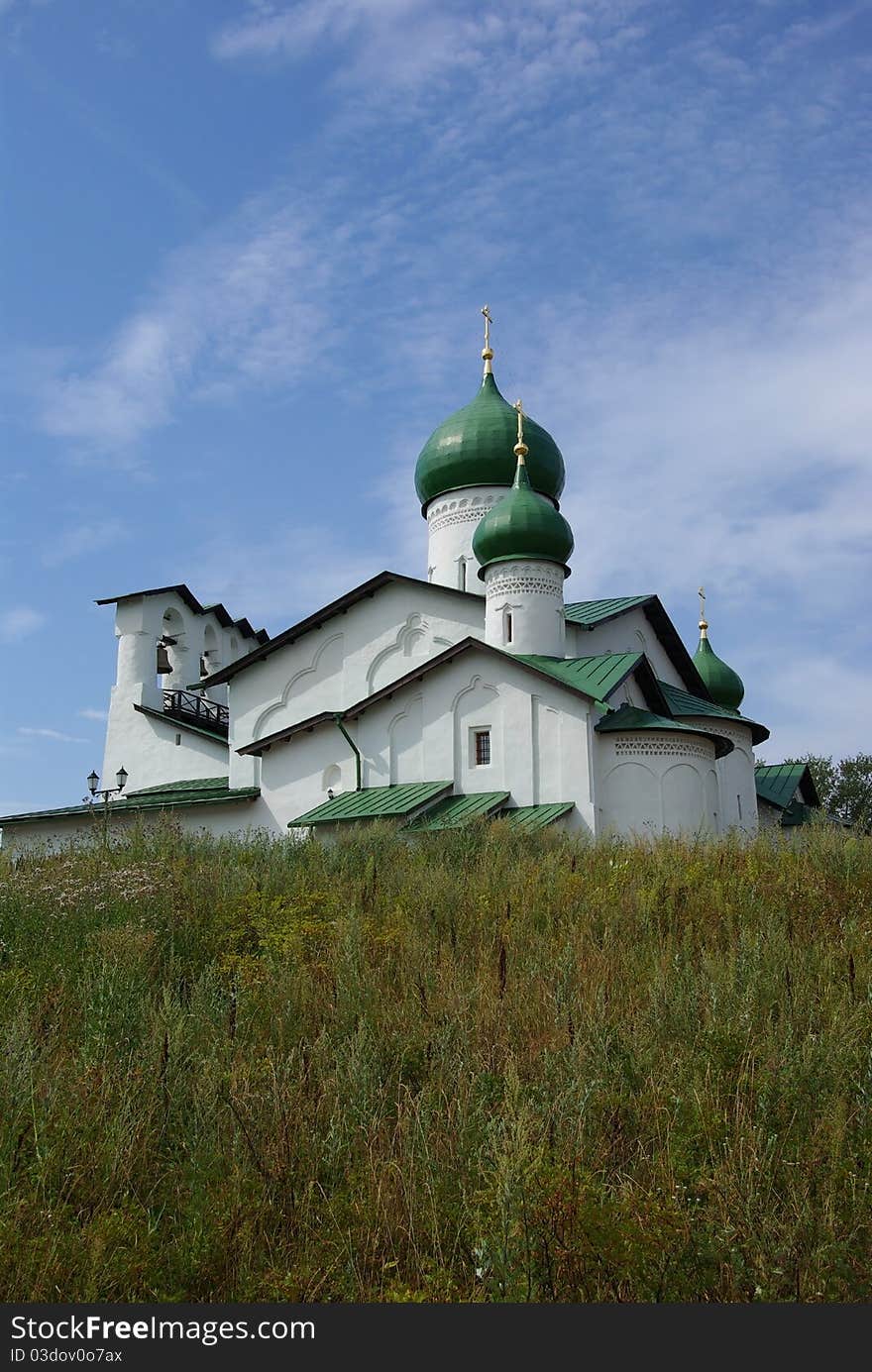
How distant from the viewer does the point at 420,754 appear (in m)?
19.2

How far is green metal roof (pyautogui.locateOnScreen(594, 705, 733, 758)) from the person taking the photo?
17.6 m

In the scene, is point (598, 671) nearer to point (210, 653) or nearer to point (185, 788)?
point (185, 788)

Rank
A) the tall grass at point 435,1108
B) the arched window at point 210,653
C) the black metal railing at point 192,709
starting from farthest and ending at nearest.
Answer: the arched window at point 210,653
the black metal railing at point 192,709
the tall grass at point 435,1108

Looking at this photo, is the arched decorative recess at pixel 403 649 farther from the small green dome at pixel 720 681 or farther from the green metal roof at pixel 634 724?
the small green dome at pixel 720 681

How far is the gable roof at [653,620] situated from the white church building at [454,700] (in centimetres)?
6

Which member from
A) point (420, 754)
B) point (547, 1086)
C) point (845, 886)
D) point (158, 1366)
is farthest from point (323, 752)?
point (158, 1366)

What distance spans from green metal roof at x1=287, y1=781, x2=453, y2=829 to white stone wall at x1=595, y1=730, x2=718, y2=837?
2533mm

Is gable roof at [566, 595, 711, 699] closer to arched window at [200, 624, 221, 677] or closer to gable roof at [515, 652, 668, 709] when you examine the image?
gable roof at [515, 652, 668, 709]

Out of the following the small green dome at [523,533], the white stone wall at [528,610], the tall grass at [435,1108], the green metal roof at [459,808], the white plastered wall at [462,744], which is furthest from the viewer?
the small green dome at [523,533]

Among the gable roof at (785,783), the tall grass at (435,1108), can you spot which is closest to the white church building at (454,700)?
the gable roof at (785,783)

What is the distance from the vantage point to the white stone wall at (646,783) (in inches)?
690

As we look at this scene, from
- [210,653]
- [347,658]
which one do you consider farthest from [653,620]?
[210,653]

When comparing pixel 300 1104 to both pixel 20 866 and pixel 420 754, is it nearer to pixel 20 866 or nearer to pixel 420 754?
pixel 20 866

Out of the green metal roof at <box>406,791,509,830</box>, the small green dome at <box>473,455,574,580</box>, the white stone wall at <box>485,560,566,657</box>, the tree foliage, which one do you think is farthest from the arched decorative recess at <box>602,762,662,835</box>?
the tree foliage
